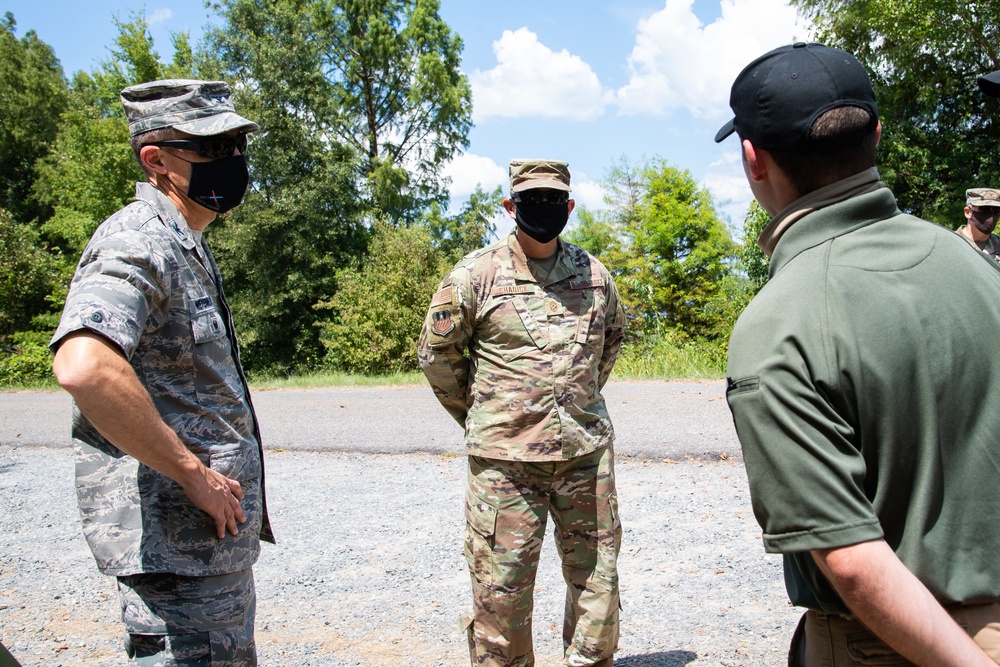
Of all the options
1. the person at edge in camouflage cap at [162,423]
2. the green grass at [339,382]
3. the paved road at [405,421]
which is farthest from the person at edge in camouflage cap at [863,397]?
the green grass at [339,382]

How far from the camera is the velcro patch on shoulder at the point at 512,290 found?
135 inches

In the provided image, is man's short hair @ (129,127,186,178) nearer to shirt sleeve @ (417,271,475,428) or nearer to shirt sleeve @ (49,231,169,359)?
shirt sleeve @ (49,231,169,359)

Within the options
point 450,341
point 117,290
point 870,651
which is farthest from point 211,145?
point 870,651

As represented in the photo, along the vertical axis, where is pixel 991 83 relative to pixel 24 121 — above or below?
below

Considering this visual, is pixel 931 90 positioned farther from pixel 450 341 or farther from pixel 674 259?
pixel 450 341

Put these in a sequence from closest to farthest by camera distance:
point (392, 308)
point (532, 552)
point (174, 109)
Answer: point (174, 109)
point (532, 552)
point (392, 308)

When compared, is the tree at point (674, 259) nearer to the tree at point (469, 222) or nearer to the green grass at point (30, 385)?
the tree at point (469, 222)

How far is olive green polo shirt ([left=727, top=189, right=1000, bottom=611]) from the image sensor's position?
125 centimetres

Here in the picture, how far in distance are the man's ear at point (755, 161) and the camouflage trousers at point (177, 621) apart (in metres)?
1.80

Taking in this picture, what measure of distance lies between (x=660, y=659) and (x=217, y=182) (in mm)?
2792

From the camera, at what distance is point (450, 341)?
11.4ft

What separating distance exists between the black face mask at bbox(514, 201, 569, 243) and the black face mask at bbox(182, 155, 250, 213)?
4.49 feet

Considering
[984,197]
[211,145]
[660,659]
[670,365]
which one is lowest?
[660,659]

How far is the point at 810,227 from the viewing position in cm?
140
